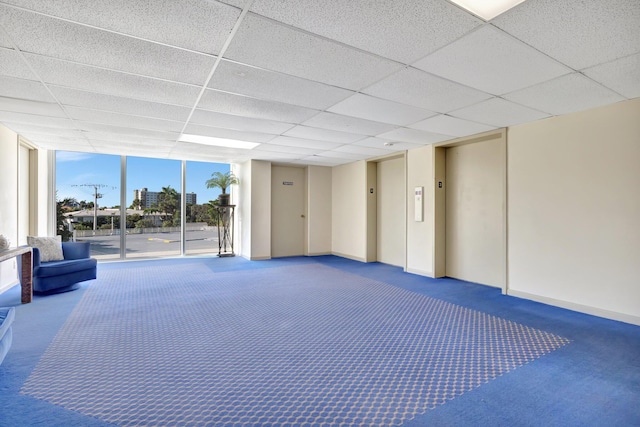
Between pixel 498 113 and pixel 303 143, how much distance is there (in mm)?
3313

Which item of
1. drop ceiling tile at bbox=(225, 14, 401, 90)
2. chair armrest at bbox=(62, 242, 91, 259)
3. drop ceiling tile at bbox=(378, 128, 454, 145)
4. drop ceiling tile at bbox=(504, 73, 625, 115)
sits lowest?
chair armrest at bbox=(62, 242, 91, 259)

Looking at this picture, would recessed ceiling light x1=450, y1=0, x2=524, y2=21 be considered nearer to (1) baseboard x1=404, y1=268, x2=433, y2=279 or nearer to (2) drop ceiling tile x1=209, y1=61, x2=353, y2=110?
(2) drop ceiling tile x1=209, y1=61, x2=353, y2=110

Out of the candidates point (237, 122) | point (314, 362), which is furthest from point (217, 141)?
point (314, 362)

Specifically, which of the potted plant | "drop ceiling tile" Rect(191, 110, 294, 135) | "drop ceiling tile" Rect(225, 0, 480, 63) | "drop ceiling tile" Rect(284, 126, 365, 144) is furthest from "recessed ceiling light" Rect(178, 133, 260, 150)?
"drop ceiling tile" Rect(225, 0, 480, 63)

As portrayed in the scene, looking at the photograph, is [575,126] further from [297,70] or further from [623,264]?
[297,70]

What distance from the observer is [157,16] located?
2062 mm

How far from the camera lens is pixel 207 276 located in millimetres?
6023

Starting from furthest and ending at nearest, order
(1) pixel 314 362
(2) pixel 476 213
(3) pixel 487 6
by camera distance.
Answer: (2) pixel 476 213
(1) pixel 314 362
(3) pixel 487 6

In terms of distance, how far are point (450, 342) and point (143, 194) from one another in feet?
26.9

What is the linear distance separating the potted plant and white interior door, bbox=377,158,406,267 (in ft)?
13.2

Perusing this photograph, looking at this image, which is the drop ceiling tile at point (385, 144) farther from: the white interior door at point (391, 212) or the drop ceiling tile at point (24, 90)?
the drop ceiling tile at point (24, 90)

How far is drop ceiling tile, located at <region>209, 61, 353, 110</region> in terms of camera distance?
2.90 m

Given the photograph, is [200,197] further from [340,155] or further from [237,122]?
[237,122]

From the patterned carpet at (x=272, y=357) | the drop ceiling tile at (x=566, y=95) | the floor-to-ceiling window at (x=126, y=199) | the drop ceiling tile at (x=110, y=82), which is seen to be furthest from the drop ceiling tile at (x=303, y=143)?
the floor-to-ceiling window at (x=126, y=199)
